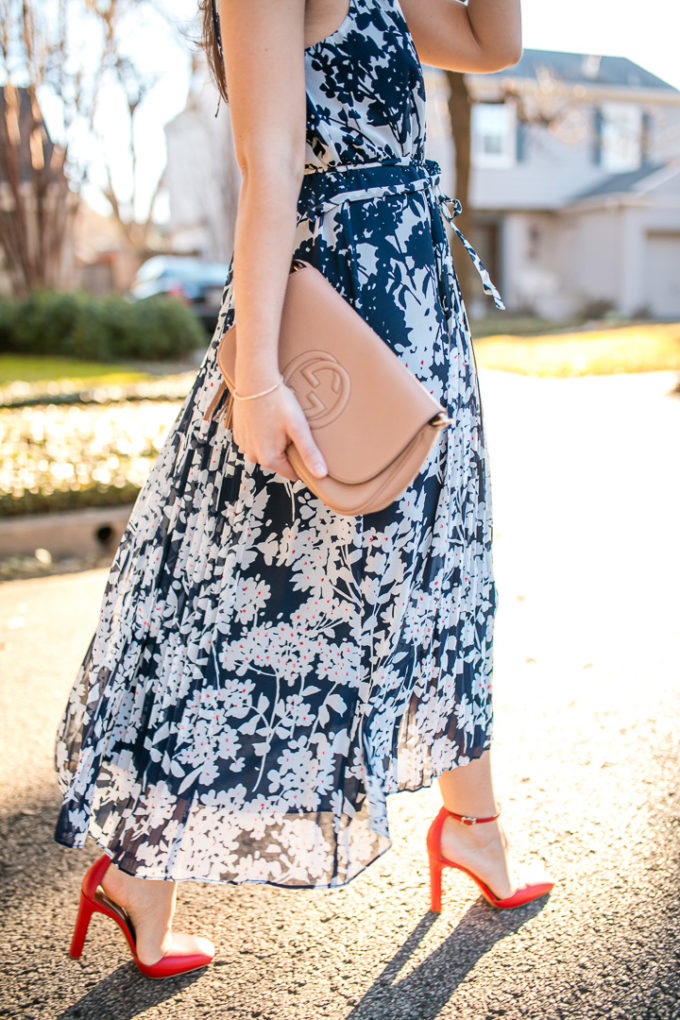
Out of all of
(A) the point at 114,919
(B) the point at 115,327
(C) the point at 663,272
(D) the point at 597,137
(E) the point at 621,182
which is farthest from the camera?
(D) the point at 597,137

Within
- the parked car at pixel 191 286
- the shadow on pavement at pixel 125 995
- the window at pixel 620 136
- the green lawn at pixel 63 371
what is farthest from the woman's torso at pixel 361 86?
the window at pixel 620 136

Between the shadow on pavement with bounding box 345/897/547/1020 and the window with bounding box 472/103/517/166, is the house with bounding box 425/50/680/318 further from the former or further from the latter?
the shadow on pavement with bounding box 345/897/547/1020

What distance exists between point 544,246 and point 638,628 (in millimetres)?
25217

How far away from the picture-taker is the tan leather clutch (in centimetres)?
125

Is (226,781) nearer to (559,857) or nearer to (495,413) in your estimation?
(559,857)

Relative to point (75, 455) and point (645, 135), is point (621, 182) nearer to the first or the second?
point (645, 135)

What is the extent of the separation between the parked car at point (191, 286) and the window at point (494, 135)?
9176 millimetres

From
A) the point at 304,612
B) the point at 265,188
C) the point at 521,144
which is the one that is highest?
the point at 521,144

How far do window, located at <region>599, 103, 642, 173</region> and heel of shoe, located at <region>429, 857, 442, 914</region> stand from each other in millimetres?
28264

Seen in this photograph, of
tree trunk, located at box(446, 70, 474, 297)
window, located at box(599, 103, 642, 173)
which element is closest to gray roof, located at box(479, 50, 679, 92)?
window, located at box(599, 103, 642, 173)

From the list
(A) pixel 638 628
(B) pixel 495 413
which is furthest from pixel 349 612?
(B) pixel 495 413

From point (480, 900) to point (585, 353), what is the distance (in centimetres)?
1145

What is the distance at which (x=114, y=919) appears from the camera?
165cm

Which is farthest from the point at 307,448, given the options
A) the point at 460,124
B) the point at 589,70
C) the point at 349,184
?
the point at 589,70
